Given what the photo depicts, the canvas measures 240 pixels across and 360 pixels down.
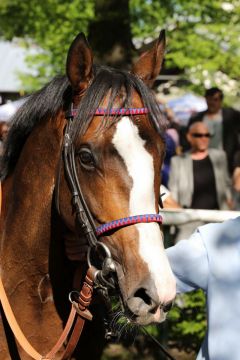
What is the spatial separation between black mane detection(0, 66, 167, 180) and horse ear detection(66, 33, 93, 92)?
5cm

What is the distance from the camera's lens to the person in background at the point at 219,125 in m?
8.38

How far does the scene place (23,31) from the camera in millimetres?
10398

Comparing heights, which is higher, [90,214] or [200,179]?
[90,214]

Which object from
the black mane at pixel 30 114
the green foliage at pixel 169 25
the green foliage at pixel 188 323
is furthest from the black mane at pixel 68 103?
the green foliage at pixel 169 25

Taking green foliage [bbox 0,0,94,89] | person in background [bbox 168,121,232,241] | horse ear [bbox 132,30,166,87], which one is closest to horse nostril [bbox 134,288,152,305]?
horse ear [bbox 132,30,166,87]

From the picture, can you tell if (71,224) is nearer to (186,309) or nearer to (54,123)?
(54,123)

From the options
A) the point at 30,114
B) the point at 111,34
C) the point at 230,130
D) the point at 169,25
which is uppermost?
the point at 169,25

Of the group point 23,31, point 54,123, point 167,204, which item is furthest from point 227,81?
point 54,123

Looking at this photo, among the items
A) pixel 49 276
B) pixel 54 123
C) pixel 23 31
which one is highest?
pixel 23 31

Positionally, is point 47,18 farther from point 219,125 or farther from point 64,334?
point 64,334

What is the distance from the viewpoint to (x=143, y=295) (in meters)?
2.54

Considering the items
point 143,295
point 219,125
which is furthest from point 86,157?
point 219,125

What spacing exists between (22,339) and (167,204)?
125 inches

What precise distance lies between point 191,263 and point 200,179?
4.06 metres
